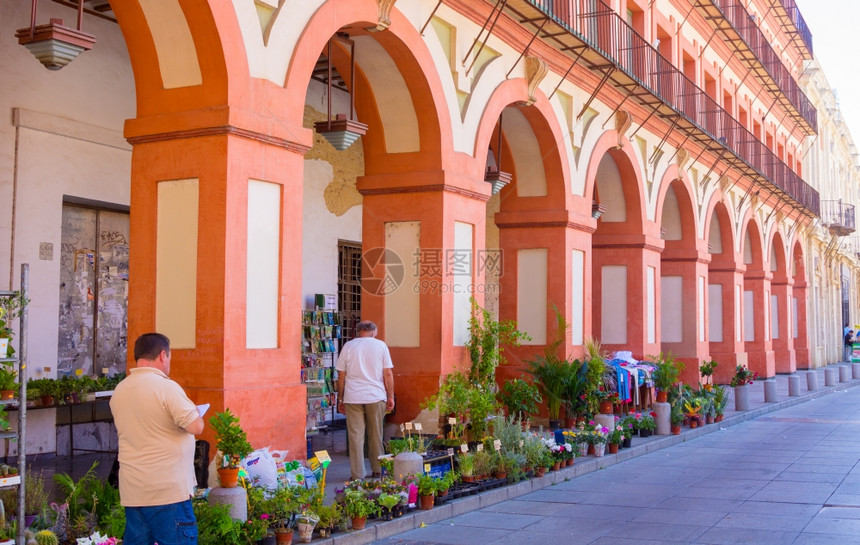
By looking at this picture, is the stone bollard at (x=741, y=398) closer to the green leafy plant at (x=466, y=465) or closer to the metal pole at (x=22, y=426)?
the green leafy plant at (x=466, y=465)

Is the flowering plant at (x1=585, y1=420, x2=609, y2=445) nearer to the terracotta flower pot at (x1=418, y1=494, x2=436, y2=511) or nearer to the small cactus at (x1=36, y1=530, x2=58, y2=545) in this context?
the terracotta flower pot at (x1=418, y1=494, x2=436, y2=511)

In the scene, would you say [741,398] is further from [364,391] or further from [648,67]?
[364,391]

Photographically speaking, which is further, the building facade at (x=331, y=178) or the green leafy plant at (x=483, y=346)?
the green leafy plant at (x=483, y=346)

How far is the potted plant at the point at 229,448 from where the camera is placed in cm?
694

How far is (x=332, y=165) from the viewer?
15.7m

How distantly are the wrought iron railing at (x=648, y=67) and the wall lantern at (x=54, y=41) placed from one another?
6.90 metres

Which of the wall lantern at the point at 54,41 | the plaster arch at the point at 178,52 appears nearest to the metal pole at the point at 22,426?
the wall lantern at the point at 54,41

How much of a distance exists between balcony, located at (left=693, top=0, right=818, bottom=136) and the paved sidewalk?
41.5ft

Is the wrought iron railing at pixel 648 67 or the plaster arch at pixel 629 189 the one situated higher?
the wrought iron railing at pixel 648 67

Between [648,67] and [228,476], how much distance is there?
46.7ft

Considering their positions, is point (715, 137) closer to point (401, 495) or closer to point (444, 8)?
point (444, 8)

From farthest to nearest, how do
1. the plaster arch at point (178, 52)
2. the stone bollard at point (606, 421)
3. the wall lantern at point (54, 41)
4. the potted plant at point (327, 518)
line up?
the stone bollard at point (606, 421)
the plaster arch at point (178, 52)
the potted plant at point (327, 518)
the wall lantern at point (54, 41)

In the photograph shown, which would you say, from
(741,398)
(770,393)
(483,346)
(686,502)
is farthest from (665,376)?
(770,393)

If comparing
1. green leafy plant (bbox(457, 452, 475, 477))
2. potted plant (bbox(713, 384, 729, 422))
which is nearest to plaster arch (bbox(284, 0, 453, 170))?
green leafy plant (bbox(457, 452, 475, 477))
